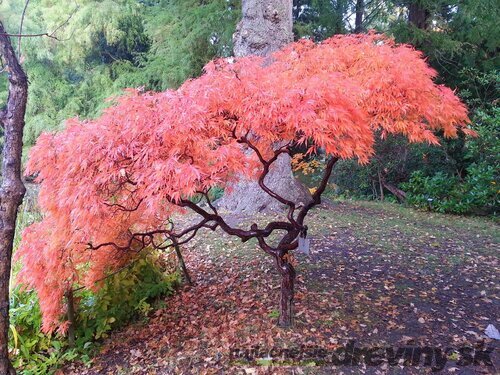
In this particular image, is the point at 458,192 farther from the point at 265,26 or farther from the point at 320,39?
the point at 265,26

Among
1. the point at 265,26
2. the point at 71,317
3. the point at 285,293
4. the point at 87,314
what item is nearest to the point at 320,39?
the point at 265,26

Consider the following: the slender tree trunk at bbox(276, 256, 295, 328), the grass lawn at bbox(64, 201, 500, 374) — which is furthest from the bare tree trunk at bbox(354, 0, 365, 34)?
the slender tree trunk at bbox(276, 256, 295, 328)

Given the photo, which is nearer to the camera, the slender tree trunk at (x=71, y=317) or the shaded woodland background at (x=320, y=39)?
the slender tree trunk at (x=71, y=317)

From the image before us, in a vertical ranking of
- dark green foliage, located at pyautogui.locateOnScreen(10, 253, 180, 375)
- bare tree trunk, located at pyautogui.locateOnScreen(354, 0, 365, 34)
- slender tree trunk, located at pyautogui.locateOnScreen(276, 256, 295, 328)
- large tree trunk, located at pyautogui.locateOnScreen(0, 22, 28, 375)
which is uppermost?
bare tree trunk, located at pyautogui.locateOnScreen(354, 0, 365, 34)

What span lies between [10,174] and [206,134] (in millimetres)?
1159

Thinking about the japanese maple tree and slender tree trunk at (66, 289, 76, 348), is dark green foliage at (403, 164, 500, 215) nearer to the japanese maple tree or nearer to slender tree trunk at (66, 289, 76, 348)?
the japanese maple tree

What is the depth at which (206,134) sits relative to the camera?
2.11 metres

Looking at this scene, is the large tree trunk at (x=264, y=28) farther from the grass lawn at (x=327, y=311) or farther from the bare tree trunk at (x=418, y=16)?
the bare tree trunk at (x=418, y=16)

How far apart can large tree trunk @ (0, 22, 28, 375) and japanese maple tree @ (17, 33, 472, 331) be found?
13 centimetres

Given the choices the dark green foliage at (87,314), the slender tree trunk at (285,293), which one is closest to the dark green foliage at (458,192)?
the slender tree trunk at (285,293)

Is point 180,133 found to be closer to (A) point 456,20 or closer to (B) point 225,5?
(B) point 225,5

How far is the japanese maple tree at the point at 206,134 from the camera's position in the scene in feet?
6.55

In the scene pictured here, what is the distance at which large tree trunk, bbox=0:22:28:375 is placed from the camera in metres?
2.19

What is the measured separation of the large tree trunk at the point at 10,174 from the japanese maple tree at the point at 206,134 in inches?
5.3
